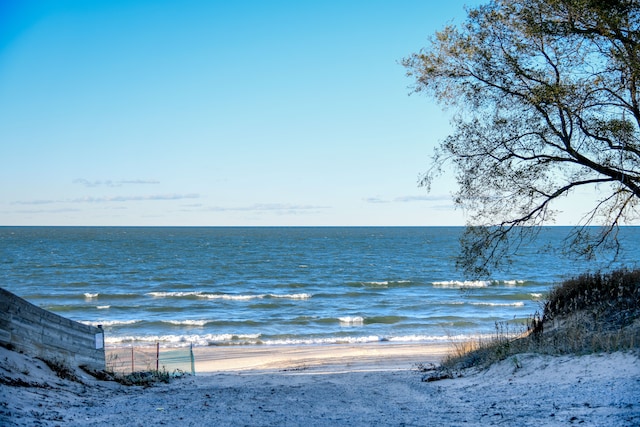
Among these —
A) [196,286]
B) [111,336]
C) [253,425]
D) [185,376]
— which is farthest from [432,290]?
[253,425]

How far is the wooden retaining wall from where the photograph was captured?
1098 centimetres

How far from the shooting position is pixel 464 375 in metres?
11.5

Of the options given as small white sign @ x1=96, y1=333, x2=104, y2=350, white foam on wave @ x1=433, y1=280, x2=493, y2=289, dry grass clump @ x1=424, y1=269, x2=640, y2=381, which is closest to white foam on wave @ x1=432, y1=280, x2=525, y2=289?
white foam on wave @ x1=433, y1=280, x2=493, y2=289

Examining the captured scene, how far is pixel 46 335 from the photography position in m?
11.8

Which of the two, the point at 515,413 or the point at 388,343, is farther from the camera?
the point at 388,343

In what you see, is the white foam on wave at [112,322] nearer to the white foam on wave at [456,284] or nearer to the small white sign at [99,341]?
the small white sign at [99,341]

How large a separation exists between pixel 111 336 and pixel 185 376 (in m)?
13.5

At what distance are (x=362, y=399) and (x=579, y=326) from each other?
210 inches

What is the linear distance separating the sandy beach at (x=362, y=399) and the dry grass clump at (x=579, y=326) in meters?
0.48

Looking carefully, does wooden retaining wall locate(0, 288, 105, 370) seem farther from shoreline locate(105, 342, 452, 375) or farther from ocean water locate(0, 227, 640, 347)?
ocean water locate(0, 227, 640, 347)

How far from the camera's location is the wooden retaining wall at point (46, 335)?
1098cm

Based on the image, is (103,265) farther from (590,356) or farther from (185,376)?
(590,356)

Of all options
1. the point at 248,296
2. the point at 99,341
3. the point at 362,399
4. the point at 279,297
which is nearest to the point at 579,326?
the point at 362,399

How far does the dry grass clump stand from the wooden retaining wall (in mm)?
7202
